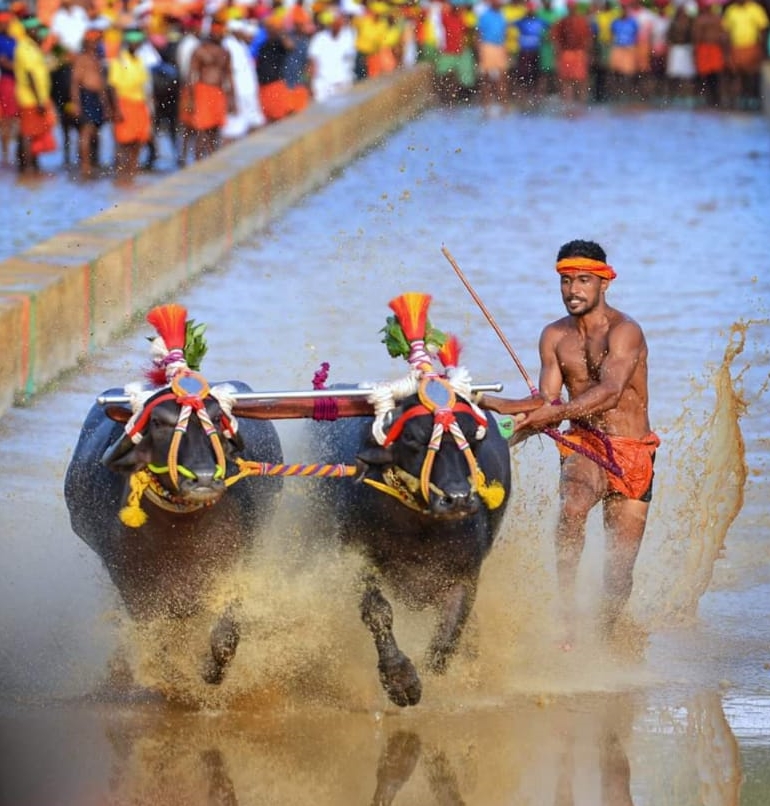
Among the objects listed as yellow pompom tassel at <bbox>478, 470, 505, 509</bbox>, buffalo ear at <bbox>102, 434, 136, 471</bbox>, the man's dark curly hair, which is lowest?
yellow pompom tassel at <bbox>478, 470, 505, 509</bbox>

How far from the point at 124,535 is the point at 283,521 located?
0.77 metres

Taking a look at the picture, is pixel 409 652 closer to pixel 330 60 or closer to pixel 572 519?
pixel 572 519

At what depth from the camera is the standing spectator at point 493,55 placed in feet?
126

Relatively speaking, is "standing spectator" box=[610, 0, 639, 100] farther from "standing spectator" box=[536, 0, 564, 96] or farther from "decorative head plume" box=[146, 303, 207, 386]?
"decorative head plume" box=[146, 303, 207, 386]

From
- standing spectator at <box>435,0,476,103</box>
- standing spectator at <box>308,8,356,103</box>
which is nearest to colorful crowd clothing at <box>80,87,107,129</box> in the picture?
standing spectator at <box>308,8,356,103</box>

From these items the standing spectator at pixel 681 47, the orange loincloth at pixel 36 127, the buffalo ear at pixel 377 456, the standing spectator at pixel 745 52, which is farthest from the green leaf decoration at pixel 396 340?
the standing spectator at pixel 681 47

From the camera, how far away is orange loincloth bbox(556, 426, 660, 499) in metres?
8.08

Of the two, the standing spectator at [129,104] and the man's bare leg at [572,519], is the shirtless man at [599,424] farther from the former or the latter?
the standing spectator at [129,104]

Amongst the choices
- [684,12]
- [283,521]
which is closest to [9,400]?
[283,521]

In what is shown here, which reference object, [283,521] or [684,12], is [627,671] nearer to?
[283,521]

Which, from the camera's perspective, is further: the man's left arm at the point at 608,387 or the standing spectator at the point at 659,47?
the standing spectator at the point at 659,47

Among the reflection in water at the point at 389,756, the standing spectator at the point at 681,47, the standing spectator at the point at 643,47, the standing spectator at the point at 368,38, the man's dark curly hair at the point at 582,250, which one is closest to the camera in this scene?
the reflection in water at the point at 389,756

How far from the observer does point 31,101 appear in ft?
83.3

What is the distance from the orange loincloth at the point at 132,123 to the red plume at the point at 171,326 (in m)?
18.6
